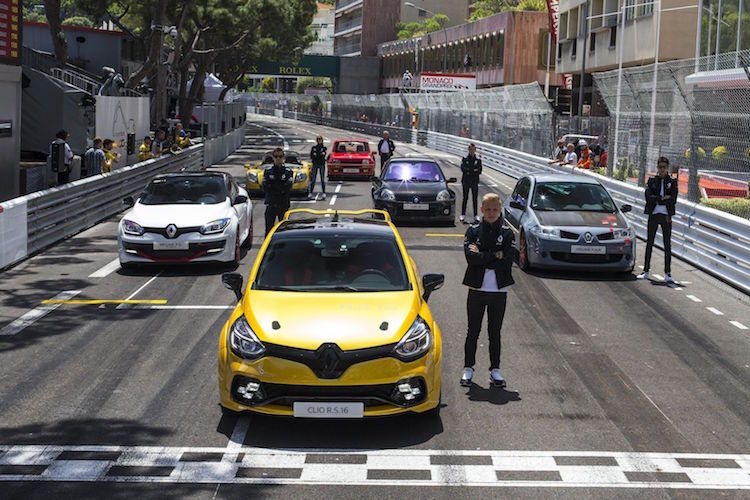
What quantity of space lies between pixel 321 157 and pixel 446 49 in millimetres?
76091

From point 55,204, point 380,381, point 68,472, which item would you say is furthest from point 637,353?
Answer: point 55,204

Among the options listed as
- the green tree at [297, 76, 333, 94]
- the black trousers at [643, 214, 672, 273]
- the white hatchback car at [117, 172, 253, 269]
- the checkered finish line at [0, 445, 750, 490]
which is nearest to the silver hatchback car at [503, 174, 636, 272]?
the black trousers at [643, 214, 672, 273]

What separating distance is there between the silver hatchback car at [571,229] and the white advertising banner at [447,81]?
2904 inches

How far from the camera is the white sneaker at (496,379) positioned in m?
9.22

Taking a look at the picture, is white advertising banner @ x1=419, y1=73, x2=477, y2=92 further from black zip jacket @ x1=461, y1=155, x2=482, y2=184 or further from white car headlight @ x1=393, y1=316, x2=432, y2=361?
white car headlight @ x1=393, y1=316, x2=432, y2=361

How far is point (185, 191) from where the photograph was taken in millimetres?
16844

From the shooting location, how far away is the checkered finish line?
6824 millimetres

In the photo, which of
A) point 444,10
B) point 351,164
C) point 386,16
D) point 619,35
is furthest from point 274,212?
point 386,16

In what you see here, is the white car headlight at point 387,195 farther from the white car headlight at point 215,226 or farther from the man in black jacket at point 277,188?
the white car headlight at point 215,226

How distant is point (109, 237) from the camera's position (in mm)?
19984

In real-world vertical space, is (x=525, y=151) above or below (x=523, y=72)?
below

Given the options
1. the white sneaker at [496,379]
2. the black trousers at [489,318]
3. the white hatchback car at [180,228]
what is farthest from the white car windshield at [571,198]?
the white sneaker at [496,379]

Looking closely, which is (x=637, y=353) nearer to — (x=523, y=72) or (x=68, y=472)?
(x=68, y=472)

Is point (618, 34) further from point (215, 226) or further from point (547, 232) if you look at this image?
point (215, 226)
